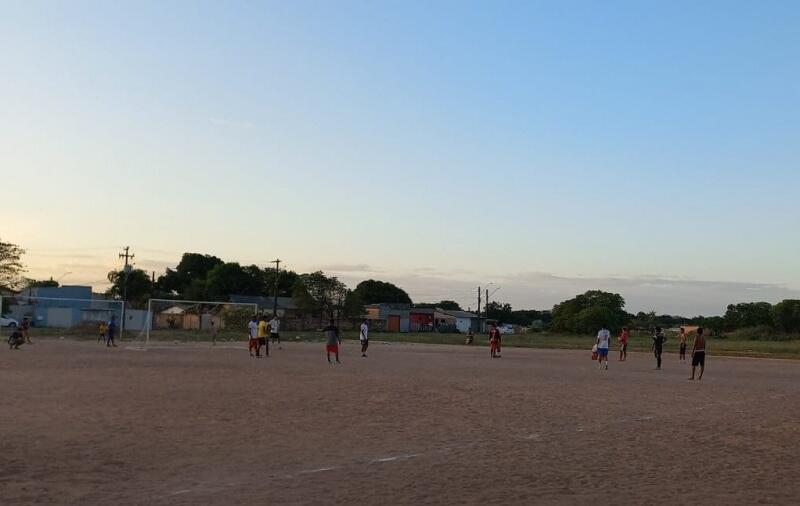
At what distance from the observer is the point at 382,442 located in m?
10.4

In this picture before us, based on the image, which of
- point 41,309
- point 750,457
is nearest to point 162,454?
point 750,457

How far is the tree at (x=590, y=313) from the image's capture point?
10681cm

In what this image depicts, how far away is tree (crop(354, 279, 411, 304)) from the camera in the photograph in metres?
153

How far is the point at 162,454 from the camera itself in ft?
30.1

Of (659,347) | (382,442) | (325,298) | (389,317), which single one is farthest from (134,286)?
(382,442)

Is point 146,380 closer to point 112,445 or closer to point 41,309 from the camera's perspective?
point 112,445

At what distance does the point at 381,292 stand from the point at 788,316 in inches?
3100

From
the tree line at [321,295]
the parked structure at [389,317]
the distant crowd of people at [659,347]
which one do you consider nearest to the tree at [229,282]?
the tree line at [321,295]

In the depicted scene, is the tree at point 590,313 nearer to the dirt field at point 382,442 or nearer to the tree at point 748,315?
the tree at point 748,315

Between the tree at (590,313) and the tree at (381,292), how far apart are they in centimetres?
4129

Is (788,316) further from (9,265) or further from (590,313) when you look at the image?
(9,265)

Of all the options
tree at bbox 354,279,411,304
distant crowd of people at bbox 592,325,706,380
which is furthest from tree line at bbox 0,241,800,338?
distant crowd of people at bbox 592,325,706,380

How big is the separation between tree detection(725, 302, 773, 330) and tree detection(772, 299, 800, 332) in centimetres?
261

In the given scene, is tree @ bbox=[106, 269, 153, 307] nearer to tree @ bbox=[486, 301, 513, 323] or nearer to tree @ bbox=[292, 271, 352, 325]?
tree @ bbox=[292, 271, 352, 325]
